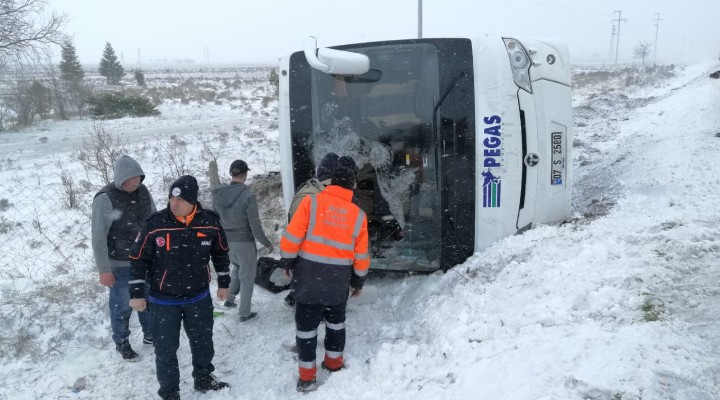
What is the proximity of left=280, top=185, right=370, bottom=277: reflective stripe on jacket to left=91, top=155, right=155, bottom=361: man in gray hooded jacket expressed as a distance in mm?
1480

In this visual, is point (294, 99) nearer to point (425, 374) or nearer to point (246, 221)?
point (246, 221)

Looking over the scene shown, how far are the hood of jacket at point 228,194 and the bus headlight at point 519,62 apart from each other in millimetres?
2676

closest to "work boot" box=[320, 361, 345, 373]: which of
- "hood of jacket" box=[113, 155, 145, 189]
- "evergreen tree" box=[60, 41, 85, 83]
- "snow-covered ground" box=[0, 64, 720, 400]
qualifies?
"snow-covered ground" box=[0, 64, 720, 400]

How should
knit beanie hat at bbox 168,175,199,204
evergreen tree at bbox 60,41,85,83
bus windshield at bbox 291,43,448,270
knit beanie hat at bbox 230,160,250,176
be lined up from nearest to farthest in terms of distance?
knit beanie hat at bbox 168,175,199,204 → bus windshield at bbox 291,43,448,270 → knit beanie hat at bbox 230,160,250,176 → evergreen tree at bbox 60,41,85,83

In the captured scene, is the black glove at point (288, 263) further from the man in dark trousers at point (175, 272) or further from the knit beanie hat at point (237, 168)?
the knit beanie hat at point (237, 168)

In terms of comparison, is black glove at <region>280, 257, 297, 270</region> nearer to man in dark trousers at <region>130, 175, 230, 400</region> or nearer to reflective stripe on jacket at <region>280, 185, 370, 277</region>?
reflective stripe on jacket at <region>280, 185, 370, 277</region>

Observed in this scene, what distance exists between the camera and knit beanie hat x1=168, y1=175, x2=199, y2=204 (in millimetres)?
3309

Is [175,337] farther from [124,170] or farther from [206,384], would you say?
[124,170]

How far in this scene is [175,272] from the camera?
342 cm

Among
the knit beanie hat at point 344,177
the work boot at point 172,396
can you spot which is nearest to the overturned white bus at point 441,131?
the knit beanie hat at point 344,177

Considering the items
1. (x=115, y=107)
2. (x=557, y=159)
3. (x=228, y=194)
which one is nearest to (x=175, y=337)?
(x=228, y=194)

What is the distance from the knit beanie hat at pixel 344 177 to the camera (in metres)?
3.47

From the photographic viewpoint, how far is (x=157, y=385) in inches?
150

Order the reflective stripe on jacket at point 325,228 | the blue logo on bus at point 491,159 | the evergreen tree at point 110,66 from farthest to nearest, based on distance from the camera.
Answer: the evergreen tree at point 110,66 < the blue logo on bus at point 491,159 < the reflective stripe on jacket at point 325,228
